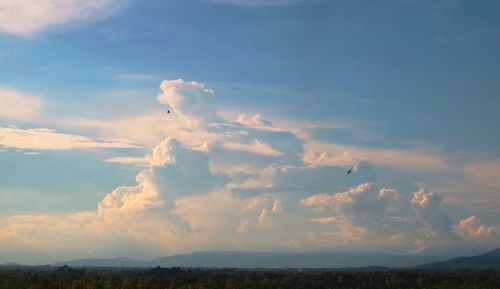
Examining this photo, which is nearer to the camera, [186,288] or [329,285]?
[186,288]

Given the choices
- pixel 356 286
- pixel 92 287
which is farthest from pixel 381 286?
pixel 92 287

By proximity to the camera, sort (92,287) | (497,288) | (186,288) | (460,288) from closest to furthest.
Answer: (92,287), (186,288), (460,288), (497,288)

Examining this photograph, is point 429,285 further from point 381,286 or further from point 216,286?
point 216,286

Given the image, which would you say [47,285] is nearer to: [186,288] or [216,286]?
[186,288]

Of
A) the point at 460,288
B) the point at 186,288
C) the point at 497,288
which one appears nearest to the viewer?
the point at 186,288

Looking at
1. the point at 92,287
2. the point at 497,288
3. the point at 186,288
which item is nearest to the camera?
the point at 92,287

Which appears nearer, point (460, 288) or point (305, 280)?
point (460, 288)

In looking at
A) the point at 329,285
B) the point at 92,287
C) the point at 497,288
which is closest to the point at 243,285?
the point at 329,285

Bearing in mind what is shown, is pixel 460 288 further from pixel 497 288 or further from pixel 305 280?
pixel 305 280
